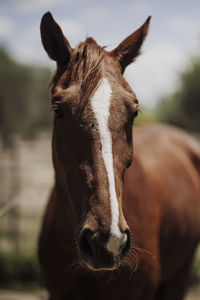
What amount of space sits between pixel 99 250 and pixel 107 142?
529 mm

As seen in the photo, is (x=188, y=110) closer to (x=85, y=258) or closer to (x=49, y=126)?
(x=49, y=126)

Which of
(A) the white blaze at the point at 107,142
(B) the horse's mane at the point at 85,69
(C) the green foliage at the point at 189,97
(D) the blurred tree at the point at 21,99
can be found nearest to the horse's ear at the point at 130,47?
(B) the horse's mane at the point at 85,69

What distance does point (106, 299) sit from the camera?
234 centimetres

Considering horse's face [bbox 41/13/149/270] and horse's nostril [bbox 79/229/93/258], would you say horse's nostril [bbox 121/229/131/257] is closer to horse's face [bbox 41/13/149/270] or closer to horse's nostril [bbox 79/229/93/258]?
horse's face [bbox 41/13/149/270]

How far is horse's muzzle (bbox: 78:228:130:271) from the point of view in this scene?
1590 mm

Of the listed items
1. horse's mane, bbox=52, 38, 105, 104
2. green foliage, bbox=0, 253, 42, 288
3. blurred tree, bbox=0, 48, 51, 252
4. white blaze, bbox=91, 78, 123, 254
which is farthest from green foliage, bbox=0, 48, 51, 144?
white blaze, bbox=91, 78, 123, 254

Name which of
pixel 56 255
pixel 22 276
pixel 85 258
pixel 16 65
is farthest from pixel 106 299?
pixel 16 65

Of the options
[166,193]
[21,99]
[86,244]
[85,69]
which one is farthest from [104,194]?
[21,99]

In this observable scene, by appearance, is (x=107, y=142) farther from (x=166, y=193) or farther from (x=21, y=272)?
(x=21, y=272)

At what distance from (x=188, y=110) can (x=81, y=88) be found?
1578 centimetres

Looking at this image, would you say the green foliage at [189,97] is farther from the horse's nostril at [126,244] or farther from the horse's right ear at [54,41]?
the horse's nostril at [126,244]

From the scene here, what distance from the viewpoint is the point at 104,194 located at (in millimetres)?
1680

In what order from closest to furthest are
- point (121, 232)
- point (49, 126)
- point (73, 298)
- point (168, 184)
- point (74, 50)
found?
1. point (121, 232)
2. point (74, 50)
3. point (73, 298)
4. point (168, 184)
5. point (49, 126)

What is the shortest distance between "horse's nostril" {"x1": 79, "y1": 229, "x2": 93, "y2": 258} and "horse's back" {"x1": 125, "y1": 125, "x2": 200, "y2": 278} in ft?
2.93
